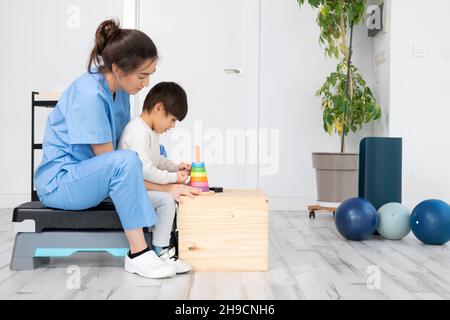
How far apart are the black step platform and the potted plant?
1825mm

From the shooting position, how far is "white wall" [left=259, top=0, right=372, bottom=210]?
3846 millimetres

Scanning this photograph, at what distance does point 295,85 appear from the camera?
3859 mm

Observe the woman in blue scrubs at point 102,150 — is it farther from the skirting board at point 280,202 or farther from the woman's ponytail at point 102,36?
the skirting board at point 280,202

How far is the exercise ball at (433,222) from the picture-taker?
2.44 meters

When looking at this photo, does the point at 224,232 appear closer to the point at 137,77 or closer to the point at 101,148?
the point at 101,148

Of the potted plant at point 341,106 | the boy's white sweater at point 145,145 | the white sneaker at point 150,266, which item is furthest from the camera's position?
the potted plant at point 341,106

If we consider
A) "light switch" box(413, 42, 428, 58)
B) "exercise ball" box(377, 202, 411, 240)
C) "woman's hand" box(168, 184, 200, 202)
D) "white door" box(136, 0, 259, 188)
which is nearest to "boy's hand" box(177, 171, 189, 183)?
"woman's hand" box(168, 184, 200, 202)

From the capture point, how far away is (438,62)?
3387 millimetres

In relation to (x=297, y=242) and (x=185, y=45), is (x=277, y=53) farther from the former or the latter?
(x=297, y=242)

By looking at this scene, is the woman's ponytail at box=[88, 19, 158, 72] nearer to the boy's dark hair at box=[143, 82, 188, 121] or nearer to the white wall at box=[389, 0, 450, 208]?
the boy's dark hair at box=[143, 82, 188, 121]

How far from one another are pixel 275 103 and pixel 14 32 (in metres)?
1.87

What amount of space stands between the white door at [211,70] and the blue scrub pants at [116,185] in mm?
2011

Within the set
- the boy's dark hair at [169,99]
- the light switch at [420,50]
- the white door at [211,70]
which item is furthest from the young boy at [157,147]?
the light switch at [420,50]
